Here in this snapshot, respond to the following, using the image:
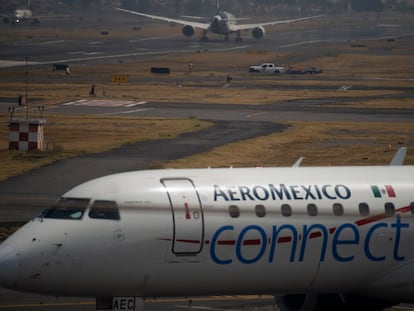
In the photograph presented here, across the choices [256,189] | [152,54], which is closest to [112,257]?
[256,189]

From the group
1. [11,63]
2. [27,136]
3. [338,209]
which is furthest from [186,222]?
[11,63]

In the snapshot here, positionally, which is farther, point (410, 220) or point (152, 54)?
point (152, 54)

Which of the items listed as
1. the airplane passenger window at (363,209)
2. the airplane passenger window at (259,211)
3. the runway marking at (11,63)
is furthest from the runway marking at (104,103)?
the airplane passenger window at (259,211)

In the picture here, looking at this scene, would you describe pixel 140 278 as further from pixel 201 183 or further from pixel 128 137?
pixel 128 137

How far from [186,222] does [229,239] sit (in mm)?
1024

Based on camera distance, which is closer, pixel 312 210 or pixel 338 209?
pixel 312 210

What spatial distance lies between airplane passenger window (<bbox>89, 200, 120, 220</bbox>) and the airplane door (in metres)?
1.20

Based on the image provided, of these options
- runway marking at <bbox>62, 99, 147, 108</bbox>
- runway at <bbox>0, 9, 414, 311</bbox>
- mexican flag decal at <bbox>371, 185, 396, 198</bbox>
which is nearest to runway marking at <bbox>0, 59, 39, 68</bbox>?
runway marking at <bbox>62, 99, 147, 108</bbox>

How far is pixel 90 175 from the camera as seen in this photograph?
181ft

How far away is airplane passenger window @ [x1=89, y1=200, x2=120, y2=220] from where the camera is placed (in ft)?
73.3

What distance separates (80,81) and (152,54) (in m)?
57.5

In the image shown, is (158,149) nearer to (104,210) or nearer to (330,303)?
(330,303)

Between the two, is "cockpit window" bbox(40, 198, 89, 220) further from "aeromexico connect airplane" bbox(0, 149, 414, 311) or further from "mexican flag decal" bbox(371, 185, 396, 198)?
"mexican flag decal" bbox(371, 185, 396, 198)

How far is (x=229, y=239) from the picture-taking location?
23.0 metres
